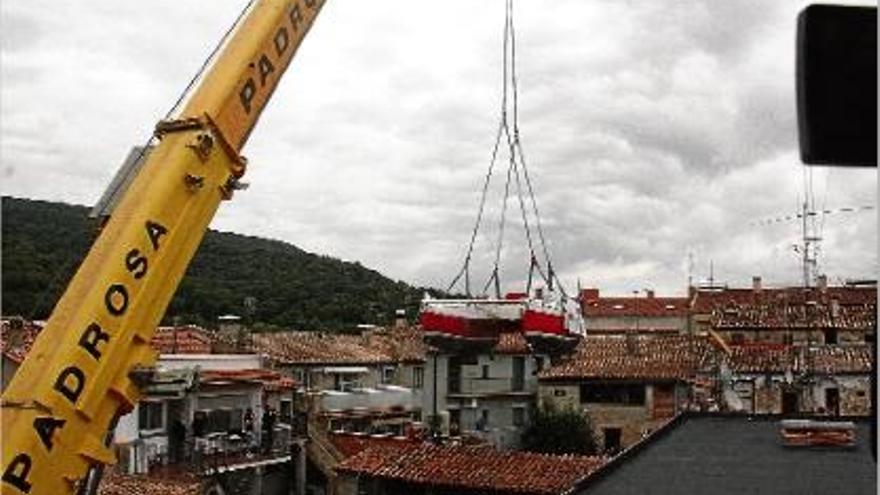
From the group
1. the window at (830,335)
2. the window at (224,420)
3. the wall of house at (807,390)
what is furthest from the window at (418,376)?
the window at (830,335)

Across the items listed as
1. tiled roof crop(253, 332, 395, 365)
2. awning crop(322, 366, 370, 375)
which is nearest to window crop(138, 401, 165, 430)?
tiled roof crop(253, 332, 395, 365)

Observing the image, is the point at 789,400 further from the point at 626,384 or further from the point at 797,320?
the point at 797,320

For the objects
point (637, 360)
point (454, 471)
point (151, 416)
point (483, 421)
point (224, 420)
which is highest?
point (637, 360)

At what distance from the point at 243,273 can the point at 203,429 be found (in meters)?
47.0

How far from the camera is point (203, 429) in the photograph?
25.5 m

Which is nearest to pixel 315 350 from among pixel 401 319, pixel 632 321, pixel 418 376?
pixel 418 376

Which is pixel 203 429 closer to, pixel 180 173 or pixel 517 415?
pixel 517 415

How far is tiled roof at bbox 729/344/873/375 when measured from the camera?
109 ft

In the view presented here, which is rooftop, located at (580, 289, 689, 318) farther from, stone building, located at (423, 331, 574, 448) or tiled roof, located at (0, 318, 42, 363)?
tiled roof, located at (0, 318, 42, 363)

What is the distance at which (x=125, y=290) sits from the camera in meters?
7.03

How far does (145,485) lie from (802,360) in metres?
22.8

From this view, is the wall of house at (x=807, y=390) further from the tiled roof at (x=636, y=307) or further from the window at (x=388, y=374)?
the tiled roof at (x=636, y=307)

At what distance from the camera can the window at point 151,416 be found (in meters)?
23.3

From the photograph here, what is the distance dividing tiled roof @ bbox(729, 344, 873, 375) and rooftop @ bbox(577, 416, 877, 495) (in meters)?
24.3
